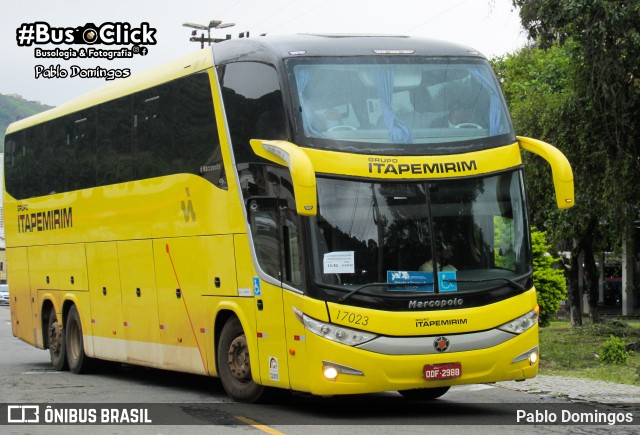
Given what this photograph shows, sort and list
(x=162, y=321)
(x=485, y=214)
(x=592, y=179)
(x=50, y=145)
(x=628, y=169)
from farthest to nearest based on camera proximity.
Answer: (x=592, y=179) < (x=628, y=169) < (x=50, y=145) < (x=162, y=321) < (x=485, y=214)

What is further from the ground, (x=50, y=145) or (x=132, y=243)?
(x=50, y=145)

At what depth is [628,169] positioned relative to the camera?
2494 cm

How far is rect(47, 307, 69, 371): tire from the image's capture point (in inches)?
846

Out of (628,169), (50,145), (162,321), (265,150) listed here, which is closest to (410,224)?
(265,150)

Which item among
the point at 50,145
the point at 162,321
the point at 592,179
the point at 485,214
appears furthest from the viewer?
the point at 592,179

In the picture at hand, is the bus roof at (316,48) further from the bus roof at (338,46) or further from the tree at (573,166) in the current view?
the tree at (573,166)

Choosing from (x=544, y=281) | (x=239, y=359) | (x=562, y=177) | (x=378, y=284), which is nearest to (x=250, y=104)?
(x=378, y=284)

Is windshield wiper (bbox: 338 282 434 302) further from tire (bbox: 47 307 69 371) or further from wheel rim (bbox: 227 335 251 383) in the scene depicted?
tire (bbox: 47 307 69 371)

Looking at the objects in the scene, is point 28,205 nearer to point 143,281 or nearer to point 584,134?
point 143,281

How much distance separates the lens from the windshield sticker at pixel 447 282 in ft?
42.4

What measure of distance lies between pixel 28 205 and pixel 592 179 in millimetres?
12327

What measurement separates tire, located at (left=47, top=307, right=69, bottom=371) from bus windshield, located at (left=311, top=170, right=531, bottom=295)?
9.97m

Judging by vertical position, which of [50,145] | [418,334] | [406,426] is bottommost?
[406,426]

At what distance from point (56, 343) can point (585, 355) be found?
10.1m
